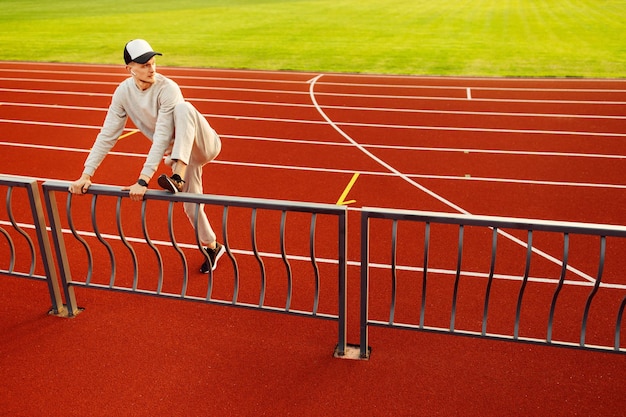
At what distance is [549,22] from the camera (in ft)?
83.6

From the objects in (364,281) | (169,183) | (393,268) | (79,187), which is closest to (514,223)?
(393,268)

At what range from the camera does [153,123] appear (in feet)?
15.7

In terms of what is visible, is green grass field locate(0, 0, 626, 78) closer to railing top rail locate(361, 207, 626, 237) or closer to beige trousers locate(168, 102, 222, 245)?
beige trousers locate(168, 102, 222, 245)

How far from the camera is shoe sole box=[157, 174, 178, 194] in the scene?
3.99 metres

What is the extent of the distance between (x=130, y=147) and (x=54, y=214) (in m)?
5.56

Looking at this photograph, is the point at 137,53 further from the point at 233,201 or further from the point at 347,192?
the point at 347,192

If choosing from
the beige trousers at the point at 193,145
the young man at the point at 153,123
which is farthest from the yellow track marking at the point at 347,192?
the young man at the point at 153,123

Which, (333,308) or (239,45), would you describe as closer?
(333,308)

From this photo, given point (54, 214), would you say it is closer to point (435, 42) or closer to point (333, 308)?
point (333, 308)

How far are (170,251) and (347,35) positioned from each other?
18472 mm

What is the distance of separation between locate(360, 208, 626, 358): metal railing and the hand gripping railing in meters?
0.37

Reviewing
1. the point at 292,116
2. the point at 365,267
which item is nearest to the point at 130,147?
the point at 292,116

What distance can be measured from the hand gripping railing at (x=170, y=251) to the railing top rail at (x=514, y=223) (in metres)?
0.35

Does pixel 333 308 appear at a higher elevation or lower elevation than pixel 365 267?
lower
